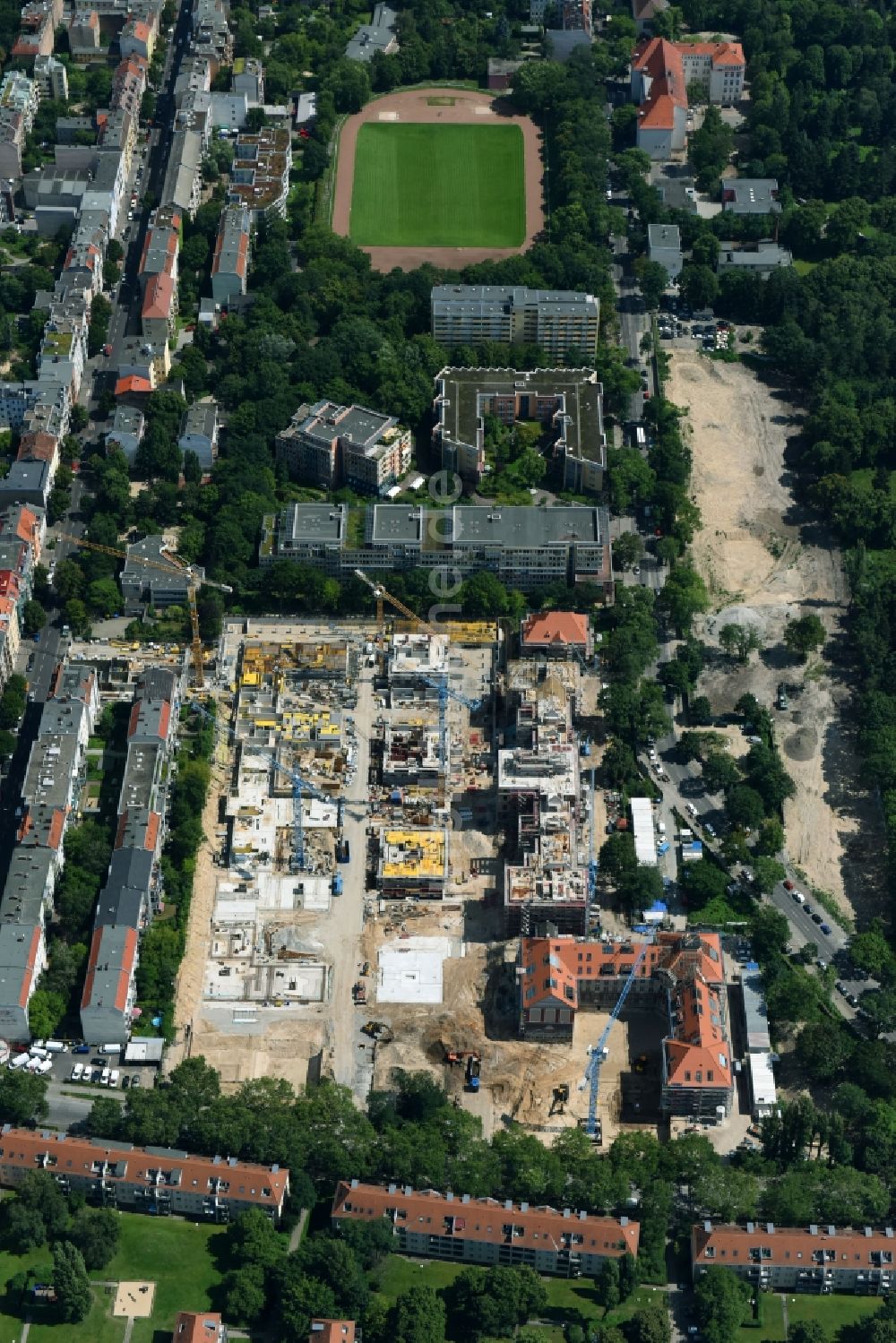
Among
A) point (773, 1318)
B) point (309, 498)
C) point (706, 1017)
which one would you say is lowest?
point (773, 1318)

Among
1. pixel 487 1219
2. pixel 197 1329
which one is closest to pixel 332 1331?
pixel 197 1329

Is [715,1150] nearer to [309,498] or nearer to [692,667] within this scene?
[692,667]

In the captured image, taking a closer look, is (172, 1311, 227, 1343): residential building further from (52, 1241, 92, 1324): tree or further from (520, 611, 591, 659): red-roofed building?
(520, 611, 591, 659): red-roofed building

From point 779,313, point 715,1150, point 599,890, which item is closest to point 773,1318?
point 715,1150

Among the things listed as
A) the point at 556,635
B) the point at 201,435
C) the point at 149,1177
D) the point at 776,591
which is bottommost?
the point at 149,1177

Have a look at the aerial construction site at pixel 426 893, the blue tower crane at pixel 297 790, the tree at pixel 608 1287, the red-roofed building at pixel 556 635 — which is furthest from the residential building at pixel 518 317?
the tree at pixel 608 1287

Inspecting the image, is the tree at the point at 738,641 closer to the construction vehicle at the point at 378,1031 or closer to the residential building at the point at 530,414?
the residential building at the point at 530,414

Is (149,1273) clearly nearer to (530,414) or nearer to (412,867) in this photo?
(412,867)
